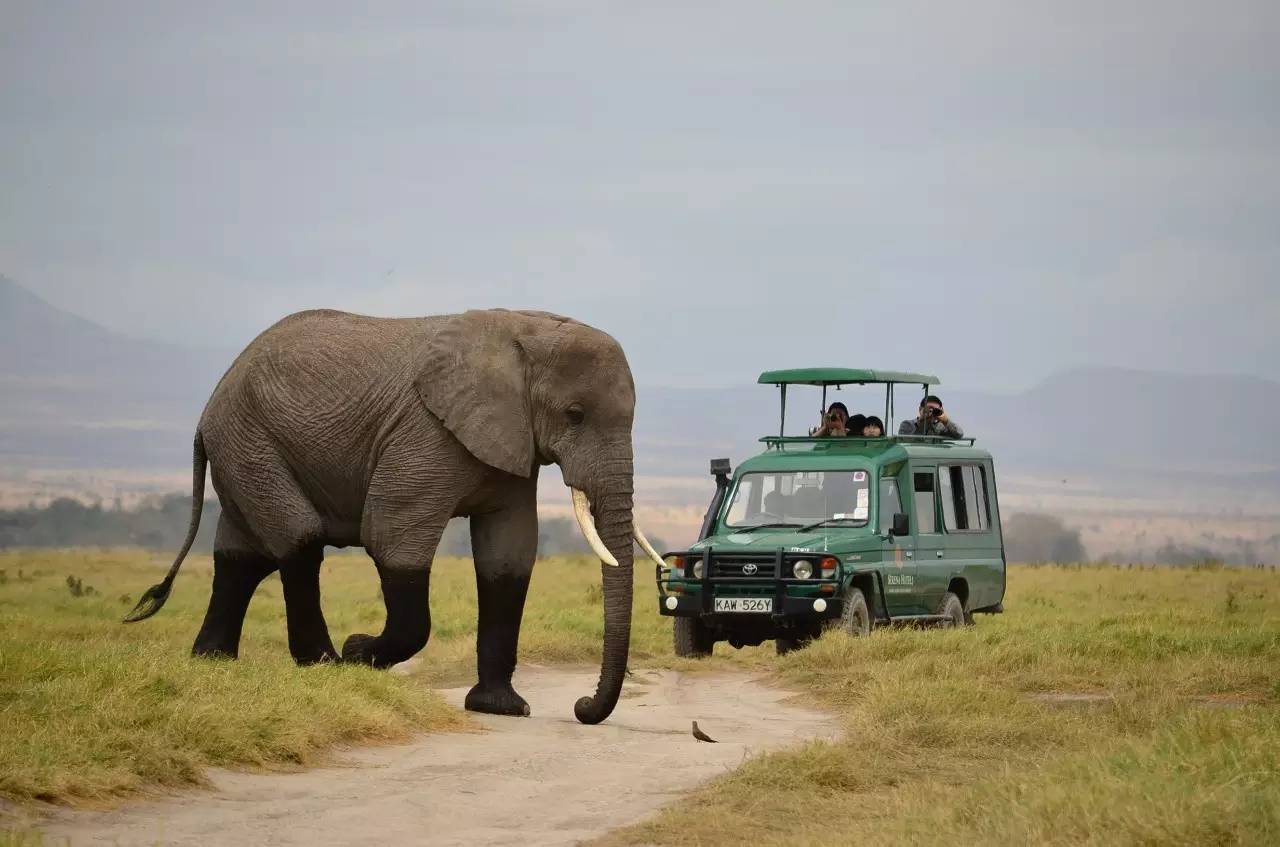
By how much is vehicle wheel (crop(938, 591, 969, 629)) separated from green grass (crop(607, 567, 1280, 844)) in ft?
1.61

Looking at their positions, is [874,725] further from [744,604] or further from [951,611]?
[951,611]

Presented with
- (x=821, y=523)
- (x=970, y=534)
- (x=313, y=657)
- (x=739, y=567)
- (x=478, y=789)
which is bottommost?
(x=478, y=789)

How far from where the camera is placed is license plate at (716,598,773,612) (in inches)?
680

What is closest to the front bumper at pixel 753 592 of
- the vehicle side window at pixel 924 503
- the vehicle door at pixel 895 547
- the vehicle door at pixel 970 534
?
the vehicle door at pixel 895 547

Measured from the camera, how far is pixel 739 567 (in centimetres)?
1748

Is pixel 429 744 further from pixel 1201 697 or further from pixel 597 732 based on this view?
pixel 1201 697

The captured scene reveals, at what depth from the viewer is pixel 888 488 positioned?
18484mm

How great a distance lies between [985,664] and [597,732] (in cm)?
457

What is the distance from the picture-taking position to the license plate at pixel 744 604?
17266 mm

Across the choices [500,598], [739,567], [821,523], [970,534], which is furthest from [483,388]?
[970,534]

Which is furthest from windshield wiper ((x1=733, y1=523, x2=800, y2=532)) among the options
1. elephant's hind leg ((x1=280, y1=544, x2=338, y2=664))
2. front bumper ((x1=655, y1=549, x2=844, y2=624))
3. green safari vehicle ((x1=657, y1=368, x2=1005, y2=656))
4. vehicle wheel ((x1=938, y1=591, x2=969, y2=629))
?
elephant's hind leg ((x1=280, y1=544, x2=338, y2=664))

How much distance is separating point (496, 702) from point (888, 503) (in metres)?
6.67

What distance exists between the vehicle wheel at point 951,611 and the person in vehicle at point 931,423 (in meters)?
1.91

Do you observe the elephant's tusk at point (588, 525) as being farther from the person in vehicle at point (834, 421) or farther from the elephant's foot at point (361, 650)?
the person in vehicle at point (834, 421)
